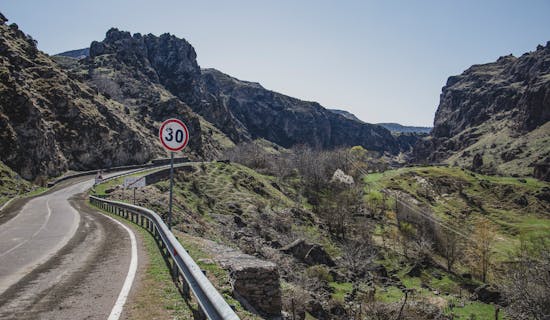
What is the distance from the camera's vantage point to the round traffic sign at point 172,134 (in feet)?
35.9

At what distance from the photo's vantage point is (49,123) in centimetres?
6412

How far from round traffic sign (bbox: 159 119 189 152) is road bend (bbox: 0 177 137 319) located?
3860mm

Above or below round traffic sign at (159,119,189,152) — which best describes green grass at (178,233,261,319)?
below

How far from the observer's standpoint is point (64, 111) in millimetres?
70250

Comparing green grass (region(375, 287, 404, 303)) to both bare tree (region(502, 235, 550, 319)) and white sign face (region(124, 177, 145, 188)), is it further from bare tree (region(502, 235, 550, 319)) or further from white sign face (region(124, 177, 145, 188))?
white sign face (region(124, 177, 145, 188))

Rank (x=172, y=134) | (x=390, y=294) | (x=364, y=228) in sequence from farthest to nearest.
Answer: (x=364, y=228) → (x=390, y=294) → (x=172, y=134)

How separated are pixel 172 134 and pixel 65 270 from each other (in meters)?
4.89

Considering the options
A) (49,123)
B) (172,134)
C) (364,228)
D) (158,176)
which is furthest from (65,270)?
(49,123)

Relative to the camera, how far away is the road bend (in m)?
6.77

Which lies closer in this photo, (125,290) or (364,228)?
(125,290)

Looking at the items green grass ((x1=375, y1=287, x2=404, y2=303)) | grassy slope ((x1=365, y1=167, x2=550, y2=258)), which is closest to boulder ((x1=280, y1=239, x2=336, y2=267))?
green grass ((x1=375, y1=287, x2=404, y2=303))

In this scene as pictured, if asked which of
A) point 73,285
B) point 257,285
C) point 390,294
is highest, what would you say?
point 73,285

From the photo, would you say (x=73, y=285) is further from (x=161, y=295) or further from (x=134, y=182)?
(x=134, y=182)

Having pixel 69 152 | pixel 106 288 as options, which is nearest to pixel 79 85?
pixel 69 152
